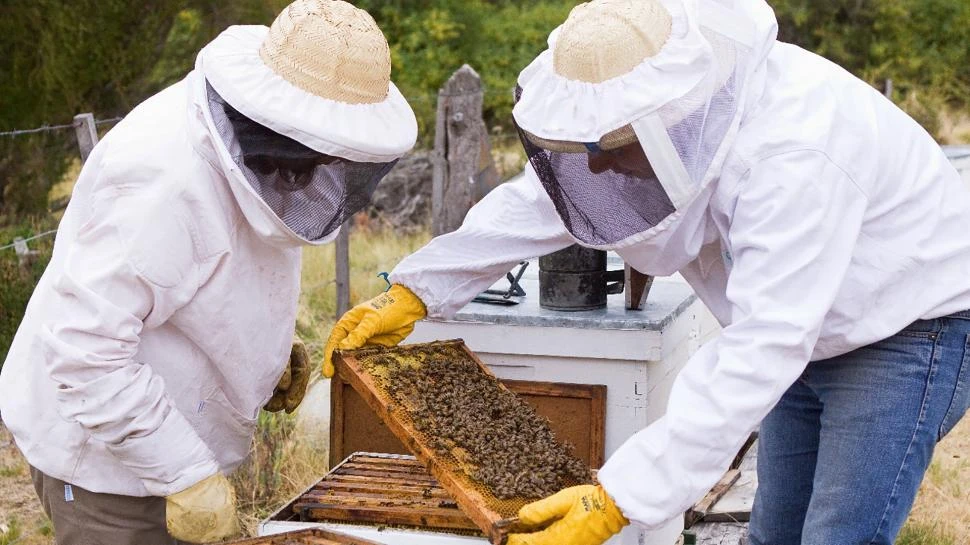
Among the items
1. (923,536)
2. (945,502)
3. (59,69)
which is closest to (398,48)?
(59,69)

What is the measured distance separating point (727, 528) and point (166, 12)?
5092 mm

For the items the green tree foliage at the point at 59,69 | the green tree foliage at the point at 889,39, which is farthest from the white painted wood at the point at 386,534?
the green tree foliage at the point at 889,39

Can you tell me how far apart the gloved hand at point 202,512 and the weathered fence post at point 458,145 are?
3981 millimetres

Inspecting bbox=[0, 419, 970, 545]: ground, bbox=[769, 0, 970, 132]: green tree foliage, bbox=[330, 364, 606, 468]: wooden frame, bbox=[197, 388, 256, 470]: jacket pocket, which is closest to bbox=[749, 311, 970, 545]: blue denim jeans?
bbox=[330, 364, 606, 468]: wooden frame

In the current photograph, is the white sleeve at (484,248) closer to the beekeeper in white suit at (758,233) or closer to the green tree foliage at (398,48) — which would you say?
the beekeeper in white suit at (758,233)

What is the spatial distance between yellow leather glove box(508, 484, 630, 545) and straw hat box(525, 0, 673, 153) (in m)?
0.80

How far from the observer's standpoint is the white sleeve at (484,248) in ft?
10.7

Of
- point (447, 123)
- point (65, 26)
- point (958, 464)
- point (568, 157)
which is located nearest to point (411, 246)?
point (447, 123)

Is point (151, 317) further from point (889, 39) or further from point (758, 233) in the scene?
point (889, 39)

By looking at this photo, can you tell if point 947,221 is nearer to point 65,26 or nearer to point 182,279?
point 182,279

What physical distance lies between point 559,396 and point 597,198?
102 cm

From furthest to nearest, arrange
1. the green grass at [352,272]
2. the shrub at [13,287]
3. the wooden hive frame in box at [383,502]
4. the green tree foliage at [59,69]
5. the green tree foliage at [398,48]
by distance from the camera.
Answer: the green grass at [352,272] → the green tree foliage at [398,48] → the green tree foliage at [59,69] → the shrub at [13,287] → the wooden hive frame in box at [383,502]

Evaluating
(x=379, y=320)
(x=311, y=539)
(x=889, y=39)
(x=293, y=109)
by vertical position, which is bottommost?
(x=889, y=39)

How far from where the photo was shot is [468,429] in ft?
9.47
